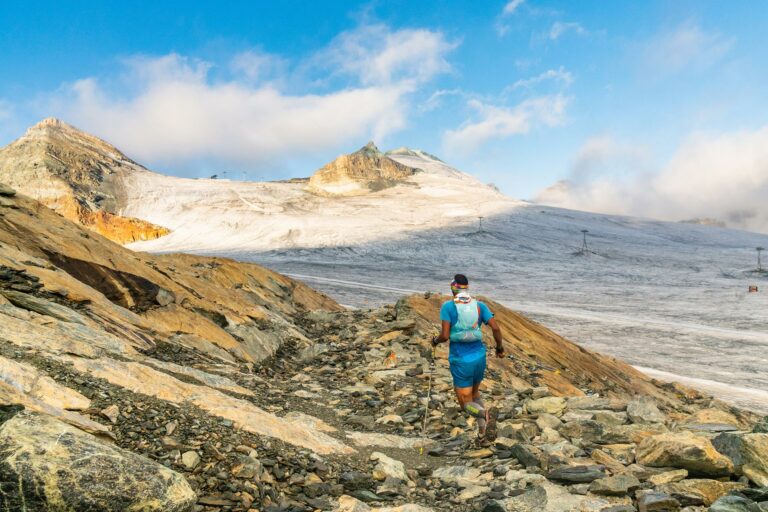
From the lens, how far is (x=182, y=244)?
72938mm

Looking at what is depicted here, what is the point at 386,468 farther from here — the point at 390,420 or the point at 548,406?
the point at 548,406

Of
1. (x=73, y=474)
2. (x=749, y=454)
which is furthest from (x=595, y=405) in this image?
(x=73, y=474)

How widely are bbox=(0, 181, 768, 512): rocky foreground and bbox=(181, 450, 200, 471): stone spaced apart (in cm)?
1

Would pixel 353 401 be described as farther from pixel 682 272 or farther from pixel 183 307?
pixel 682 272

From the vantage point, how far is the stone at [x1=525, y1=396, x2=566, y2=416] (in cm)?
767

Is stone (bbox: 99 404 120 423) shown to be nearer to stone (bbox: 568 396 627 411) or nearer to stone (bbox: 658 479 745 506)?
stone (bbox: 658 479 745 506)

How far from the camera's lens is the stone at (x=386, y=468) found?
5254mm

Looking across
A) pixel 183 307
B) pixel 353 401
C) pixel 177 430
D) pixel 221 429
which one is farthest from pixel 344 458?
pixel 183 307

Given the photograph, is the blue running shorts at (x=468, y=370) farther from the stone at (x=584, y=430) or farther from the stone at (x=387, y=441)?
the stone at (x=584, y=430)

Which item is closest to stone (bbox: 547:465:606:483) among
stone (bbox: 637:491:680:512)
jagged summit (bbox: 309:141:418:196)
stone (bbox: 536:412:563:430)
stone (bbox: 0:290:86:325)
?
stone (bbox: 637:491:680:512)

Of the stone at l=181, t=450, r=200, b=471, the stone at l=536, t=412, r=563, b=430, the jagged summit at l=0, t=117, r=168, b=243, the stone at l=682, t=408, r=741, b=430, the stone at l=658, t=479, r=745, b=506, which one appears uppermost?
the jagged summit at l=0, t=117, r=168, b=243

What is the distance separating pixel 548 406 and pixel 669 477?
3.09 metres

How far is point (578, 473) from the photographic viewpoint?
16.2 ft

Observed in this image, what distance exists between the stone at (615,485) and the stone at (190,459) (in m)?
3.43
